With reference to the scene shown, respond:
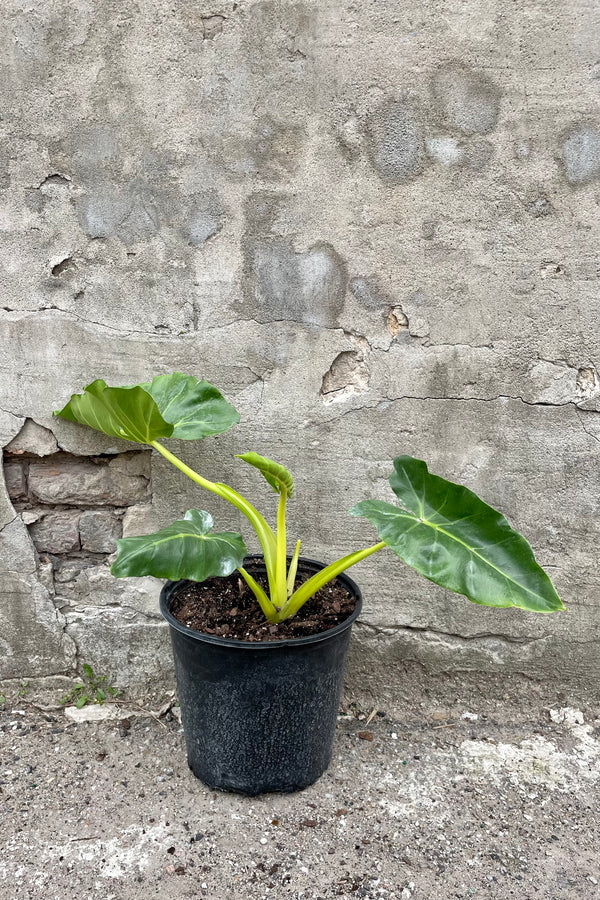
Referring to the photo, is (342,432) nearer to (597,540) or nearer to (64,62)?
(597,540)

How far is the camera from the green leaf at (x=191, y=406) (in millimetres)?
1629

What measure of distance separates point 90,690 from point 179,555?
0.79 meters

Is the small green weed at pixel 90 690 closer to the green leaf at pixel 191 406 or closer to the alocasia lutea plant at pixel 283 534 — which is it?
the alocasia lutea plant at pixel 283 534

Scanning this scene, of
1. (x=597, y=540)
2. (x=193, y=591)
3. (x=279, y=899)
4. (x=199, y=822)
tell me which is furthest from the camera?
(x=597, y=540)

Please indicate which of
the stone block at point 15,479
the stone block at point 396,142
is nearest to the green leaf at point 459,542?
the stone block at point 396,142

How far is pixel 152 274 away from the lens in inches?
68.7

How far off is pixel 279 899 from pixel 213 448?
1.05 metres

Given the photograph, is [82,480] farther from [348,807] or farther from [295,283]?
[348,807]

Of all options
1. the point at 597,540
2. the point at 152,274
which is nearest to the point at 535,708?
the point at 597,540

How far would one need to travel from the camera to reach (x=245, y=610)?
5.48ft

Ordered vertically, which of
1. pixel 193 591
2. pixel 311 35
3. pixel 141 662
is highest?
pixel 311 35

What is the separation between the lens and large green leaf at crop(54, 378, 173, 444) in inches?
58.3

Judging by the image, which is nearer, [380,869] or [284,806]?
[380,869]

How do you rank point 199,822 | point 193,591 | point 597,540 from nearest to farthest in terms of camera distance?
point 199,822 < point 193,591 < point 597,540
